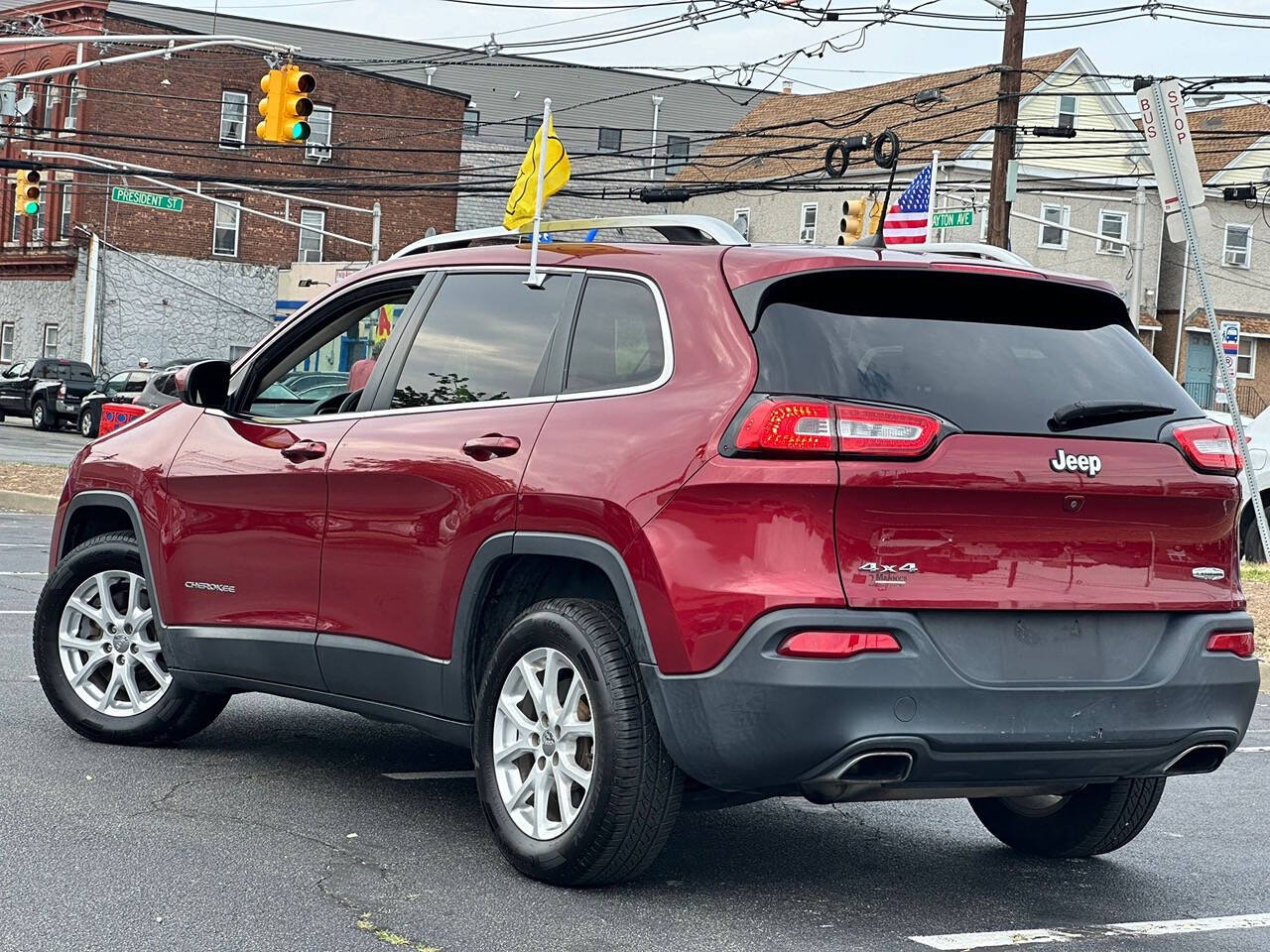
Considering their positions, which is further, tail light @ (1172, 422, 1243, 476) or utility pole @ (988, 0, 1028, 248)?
utility pole @ (988, 0, 1028, 248)

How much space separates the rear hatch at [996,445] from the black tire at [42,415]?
3874cm

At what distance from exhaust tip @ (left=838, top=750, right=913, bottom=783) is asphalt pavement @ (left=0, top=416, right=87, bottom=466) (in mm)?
21734

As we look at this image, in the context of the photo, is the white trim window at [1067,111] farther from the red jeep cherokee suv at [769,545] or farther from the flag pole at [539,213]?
the red jeep cherokee suv at [769,545]

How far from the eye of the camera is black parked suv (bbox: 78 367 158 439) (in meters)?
38.7

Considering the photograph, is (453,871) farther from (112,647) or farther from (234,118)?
(234,118)

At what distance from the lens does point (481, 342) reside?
5832 mm

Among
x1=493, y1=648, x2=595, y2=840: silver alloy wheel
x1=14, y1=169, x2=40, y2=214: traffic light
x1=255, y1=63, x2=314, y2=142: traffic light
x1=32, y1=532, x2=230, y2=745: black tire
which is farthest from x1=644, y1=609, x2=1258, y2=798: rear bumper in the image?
x1=14, y1=169, x2=40, y2=214: traffic light

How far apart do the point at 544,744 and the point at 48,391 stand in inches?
1512

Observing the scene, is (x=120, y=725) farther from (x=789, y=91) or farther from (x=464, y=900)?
(x=789, y=91)

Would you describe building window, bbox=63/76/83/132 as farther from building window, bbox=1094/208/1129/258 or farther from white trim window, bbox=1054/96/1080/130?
building window, bbox=1094/208/1129/258

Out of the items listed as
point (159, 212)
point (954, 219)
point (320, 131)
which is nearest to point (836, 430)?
point (954, 219)

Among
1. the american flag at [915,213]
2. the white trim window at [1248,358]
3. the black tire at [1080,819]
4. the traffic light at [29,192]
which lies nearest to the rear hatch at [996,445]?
the black tire at [1080,819]

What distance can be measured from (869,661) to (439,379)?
6.38ft

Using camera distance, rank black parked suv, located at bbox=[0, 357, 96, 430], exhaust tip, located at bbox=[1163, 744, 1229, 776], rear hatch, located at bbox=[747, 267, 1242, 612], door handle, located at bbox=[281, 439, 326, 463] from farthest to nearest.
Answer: black parked suv, located at bbox=[0, 357, 96, 430] < door handle, located at bbox=[281, 439, 326, 463] < exhaust tip, located at bbox=[1163, 744, 1229, 776] < rear hatch, located at bbox=[747, 267, 1242, 612]
